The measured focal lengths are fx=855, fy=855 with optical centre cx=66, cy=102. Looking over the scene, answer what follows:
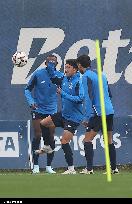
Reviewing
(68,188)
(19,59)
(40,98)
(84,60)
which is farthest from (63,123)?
(68,188)

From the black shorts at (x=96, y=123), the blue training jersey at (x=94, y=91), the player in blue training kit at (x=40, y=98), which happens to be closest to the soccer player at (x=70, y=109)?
the blue training jersey at (x=94, y=91)

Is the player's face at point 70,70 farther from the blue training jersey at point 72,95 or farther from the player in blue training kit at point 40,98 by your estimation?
the player in blue training kit at point 40,98

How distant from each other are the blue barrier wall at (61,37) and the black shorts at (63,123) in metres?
3.21

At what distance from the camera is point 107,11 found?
1838cm

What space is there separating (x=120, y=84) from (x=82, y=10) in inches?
70.6

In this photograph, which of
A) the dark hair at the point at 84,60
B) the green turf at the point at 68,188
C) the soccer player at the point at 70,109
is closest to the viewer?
the green turf at the point at 68,188

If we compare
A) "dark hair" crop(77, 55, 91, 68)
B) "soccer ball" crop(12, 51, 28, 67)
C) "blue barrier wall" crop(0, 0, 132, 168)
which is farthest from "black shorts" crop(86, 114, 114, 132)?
"blue barrier wall" crop(0, 0, 132, 168)

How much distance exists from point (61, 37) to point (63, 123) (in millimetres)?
3879

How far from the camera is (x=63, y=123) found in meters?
15.0

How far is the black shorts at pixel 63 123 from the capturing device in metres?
14.7

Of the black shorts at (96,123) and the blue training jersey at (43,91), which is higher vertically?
the blue training jersey at (43,91)

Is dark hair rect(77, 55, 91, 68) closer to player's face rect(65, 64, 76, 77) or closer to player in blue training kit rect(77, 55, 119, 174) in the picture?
player in blue training kit rect(77, 55, 119, 174)

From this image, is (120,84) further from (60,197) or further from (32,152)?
(60,197)

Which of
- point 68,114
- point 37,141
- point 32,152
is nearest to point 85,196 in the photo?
point 68,114
